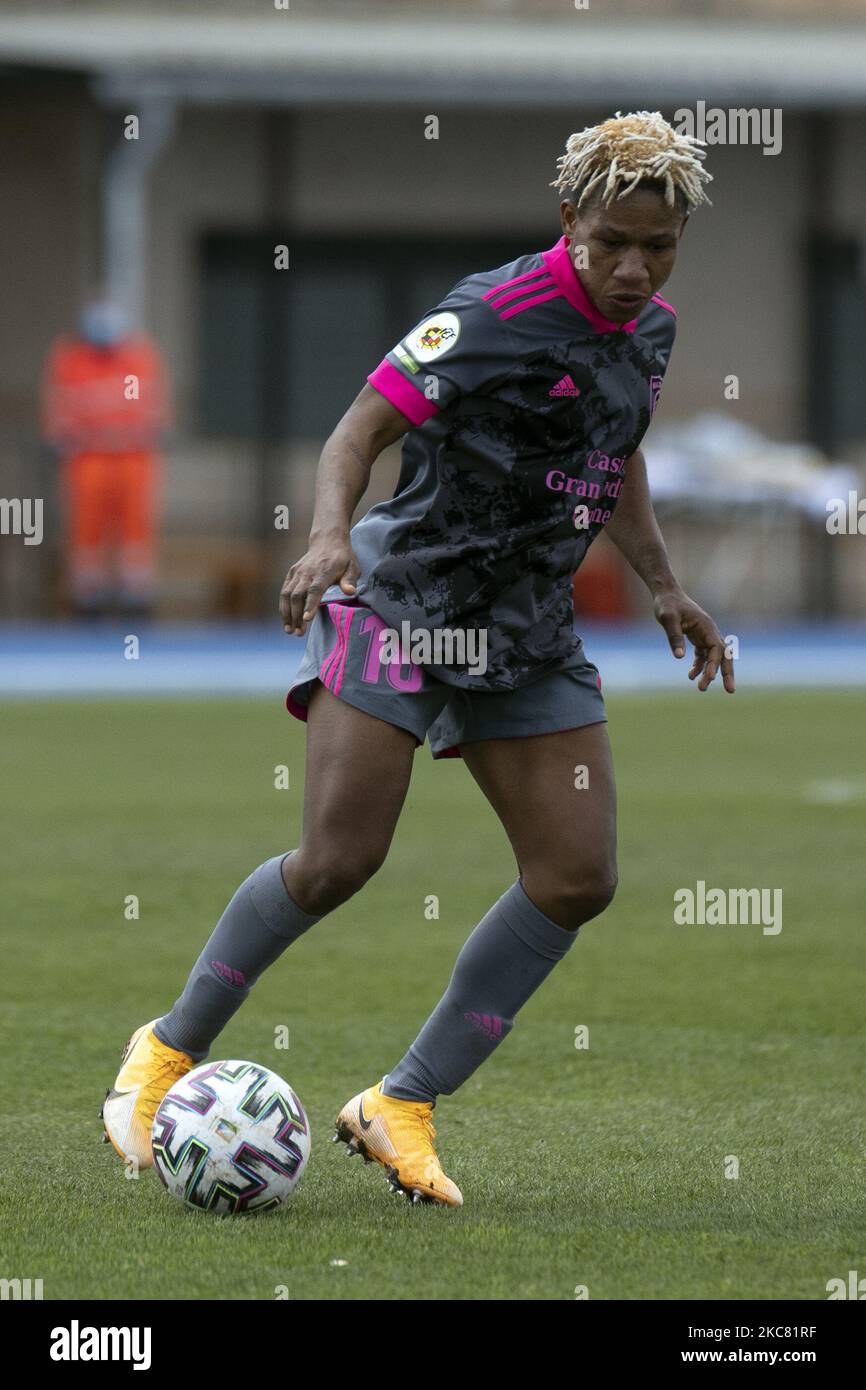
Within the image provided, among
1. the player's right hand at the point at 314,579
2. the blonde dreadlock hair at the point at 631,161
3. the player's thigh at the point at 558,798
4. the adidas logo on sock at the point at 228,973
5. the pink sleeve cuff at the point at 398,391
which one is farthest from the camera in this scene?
the adidas logo on sock at the point at 228,973

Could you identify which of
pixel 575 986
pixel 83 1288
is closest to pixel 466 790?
pixel 575 986

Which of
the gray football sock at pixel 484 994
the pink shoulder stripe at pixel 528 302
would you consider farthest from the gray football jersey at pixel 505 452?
the gray football sock at pixel 484 994

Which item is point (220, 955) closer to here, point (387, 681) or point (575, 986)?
point (387, 681)

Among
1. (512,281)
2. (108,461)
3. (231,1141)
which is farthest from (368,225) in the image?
(231,1141)

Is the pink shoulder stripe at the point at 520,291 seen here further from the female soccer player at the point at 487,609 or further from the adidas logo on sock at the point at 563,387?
the adidas logo on sock at the point at 563,387

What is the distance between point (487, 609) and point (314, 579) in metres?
0.52

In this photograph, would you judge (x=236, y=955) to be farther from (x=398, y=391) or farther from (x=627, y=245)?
(x=627, y=245)

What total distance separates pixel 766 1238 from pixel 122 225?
1847 centimetres

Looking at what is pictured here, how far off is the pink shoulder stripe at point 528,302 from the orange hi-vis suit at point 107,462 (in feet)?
49.9

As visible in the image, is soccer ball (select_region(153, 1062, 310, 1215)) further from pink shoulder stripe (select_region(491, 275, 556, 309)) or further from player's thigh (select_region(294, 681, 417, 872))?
pink shoulder stripe (select_region(491, 275, 556, 309))

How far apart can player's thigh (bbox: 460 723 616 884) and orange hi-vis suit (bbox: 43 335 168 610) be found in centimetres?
1514

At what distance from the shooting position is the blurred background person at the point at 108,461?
62.8 ft

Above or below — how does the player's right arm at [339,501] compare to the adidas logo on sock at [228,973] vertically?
above

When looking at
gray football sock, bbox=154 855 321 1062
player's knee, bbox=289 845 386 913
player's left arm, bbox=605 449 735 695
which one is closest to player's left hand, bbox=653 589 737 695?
Result: player's left arm, bbox=605 449 735 695
